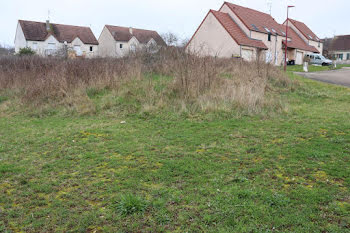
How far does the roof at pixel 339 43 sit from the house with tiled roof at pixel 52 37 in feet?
179

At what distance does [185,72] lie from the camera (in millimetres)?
10609

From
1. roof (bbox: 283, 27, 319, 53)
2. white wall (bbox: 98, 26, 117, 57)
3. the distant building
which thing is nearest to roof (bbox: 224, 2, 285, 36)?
roof (bbox: 283, 27, 319, 53)

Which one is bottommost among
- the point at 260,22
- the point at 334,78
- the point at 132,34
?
the point at 334,78

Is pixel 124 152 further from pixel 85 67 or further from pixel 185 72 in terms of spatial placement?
pixel 85 67

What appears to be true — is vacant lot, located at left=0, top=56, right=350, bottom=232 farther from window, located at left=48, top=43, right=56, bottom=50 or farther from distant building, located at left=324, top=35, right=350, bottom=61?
distant building, located at left=324, top=35, right=350, bottom=61

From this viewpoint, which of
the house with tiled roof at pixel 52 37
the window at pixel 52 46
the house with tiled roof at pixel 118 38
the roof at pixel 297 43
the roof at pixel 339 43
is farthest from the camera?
the roof at pixel 339 43

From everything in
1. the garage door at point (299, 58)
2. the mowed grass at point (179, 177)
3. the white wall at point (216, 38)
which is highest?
the white wall at point (216, 38)

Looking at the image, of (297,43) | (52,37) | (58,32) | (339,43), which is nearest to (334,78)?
(297,43)

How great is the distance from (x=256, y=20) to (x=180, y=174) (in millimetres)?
36534

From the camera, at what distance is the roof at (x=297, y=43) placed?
138 ft

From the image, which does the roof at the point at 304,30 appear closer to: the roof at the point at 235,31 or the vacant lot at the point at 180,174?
the roof at the point at 235,31

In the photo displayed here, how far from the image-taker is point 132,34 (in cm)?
5659

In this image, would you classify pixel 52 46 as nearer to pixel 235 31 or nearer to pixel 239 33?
pixel 235 31

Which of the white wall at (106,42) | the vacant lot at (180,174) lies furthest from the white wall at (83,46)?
the vacant lot at (180,174)
